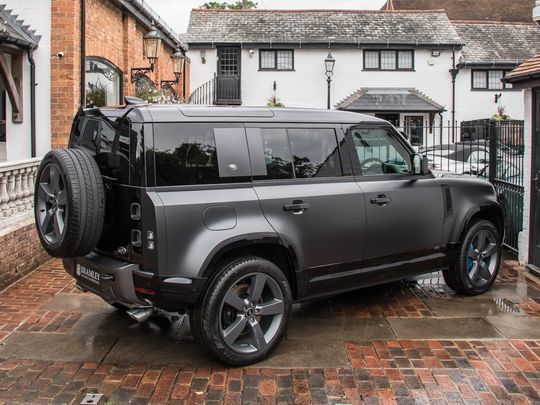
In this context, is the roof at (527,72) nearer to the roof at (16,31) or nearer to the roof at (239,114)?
the roof at (239,114)

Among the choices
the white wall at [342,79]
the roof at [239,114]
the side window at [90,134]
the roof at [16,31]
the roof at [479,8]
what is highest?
the roof at [479,8]

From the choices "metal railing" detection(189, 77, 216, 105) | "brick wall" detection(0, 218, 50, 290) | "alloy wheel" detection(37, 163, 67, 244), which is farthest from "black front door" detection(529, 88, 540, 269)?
"metal railing" detection(189, 77, 216, 105)

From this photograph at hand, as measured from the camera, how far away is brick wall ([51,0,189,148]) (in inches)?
358

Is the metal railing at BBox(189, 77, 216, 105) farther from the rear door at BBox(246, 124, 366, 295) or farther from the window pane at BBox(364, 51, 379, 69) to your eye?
the rear door at BBox(246, 124, 366, 295)

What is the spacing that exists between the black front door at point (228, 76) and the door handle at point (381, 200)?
2139cm

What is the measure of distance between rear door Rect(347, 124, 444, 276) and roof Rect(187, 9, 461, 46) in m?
21.5

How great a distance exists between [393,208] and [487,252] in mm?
1635

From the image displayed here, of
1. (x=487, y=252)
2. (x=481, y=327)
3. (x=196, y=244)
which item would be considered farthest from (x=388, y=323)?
(x=196, y=244)

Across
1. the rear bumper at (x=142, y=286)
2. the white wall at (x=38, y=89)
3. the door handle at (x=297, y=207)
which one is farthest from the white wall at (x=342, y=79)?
the rear bumper at (x=142, y=286)

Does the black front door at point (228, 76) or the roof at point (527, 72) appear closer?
the roof at point (527, 72)

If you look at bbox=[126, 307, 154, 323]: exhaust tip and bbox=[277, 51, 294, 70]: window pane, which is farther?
A: bbox=[277, 51, 294, 70]: window pane

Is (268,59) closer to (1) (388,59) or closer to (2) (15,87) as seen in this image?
(1) (388,59)

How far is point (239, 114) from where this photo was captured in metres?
4.40

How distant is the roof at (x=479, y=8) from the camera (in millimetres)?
38375
